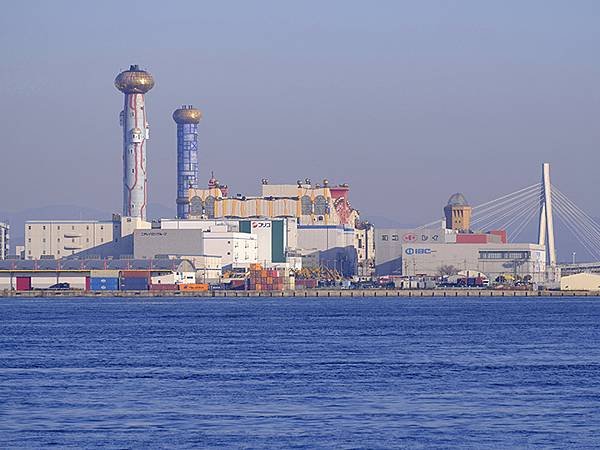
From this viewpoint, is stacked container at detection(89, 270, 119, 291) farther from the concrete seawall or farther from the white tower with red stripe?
the white tower with red stripe

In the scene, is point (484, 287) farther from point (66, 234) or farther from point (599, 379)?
point (599, 379)

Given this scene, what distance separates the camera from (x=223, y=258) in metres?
121

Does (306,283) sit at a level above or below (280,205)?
below

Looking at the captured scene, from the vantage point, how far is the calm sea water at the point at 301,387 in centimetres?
2323

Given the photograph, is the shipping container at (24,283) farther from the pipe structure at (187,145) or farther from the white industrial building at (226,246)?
the pipe structure at (187,145)

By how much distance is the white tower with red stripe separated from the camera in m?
141

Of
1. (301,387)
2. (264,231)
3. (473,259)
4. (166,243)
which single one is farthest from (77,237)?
(301,387)

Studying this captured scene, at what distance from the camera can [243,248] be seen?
122m

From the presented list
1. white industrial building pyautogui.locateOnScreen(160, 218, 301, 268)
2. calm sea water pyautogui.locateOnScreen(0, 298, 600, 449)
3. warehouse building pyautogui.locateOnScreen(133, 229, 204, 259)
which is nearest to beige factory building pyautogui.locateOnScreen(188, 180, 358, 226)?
white industrial building pyautogui.locateOnScreen(160, 218, 301, 268)

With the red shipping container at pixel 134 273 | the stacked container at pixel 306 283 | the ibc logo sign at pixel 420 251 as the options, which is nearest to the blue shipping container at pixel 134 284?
the red shipping container at pixel 134 273

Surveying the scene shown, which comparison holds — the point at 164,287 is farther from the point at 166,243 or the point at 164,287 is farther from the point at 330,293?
the point at 330,293

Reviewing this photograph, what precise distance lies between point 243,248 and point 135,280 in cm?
1365

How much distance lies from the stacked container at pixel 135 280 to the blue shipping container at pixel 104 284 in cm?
66

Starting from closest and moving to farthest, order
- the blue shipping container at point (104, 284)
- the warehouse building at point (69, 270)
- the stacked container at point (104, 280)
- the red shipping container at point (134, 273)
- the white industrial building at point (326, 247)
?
the red shipping container at point (134, 273) → the stacked container at point (104, 280) → the blue shipping container at point (104, 284) → the warehouse building at point (69, 270) → the white industrial building at point (326, 247)
